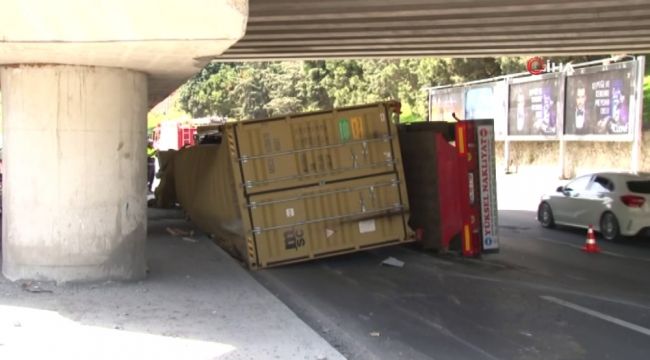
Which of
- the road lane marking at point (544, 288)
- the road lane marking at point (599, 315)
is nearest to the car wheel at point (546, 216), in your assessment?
the road lane marking at point (544, 288)

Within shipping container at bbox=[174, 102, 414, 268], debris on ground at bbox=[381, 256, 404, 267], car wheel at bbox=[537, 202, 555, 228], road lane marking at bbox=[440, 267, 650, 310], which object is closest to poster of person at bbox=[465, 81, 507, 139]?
car wheel at bbox=[537, 202, 555, 228]

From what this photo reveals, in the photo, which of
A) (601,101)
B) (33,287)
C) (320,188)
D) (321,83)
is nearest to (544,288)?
(320,188)

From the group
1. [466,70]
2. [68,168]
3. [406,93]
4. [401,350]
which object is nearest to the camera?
[401,350]

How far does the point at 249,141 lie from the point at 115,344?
527cm

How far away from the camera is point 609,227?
14930 millimetres

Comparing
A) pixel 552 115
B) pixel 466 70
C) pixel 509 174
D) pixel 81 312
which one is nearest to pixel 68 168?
pixel 81 312

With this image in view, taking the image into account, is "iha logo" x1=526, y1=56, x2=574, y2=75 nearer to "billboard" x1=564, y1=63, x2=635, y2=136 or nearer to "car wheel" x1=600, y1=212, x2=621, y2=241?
"billboard" x1=564, y1=63, x2=635, y2=136

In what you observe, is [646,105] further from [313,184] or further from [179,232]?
[313,184]

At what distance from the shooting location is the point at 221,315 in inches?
279

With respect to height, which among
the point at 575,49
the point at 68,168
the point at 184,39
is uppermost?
the point at 575,49

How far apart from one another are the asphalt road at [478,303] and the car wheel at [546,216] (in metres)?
4.00

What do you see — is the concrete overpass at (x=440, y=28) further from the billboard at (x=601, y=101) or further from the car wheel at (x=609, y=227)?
the billboard at (x=601, y=101)

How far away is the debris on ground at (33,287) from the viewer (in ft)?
25.6

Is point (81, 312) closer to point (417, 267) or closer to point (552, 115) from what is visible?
point (417, 267)
